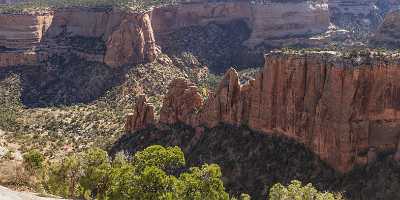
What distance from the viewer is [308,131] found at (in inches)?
3086

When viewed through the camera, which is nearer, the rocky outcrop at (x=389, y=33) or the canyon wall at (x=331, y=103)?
the canyon wall at (x=331, y=103)

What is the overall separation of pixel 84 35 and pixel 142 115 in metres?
59.4

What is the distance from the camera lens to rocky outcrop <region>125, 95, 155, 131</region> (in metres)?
99.7

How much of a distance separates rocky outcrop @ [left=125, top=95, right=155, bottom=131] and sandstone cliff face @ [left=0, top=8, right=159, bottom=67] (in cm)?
4420

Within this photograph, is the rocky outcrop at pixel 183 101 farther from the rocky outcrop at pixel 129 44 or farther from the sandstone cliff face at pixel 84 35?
the sandstone cliff face at pixel 84 35

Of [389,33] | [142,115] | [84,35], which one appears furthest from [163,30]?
[142,115]

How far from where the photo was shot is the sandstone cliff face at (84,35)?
144 m

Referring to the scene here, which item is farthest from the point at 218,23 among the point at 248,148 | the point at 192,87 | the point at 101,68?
the point at 248,148

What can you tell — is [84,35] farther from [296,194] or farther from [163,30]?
[296,194]

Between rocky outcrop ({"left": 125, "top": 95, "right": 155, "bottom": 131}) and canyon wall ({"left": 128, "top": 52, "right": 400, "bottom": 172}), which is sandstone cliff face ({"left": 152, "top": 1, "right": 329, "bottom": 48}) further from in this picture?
canyon wall ({"left": 128, "top": 52, "right": 400, "bottom": 172})

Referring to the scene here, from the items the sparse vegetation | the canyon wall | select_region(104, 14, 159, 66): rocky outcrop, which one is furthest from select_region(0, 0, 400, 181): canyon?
the sparse vegetation

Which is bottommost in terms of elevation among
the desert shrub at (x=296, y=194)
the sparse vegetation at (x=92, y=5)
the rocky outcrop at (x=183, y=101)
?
the rocky outcrop at (x=183, y=101)

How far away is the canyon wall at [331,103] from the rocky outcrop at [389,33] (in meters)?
52.4

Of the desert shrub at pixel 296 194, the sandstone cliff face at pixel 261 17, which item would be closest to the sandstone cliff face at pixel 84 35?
the sandstone cliff face at pixel 261 17
